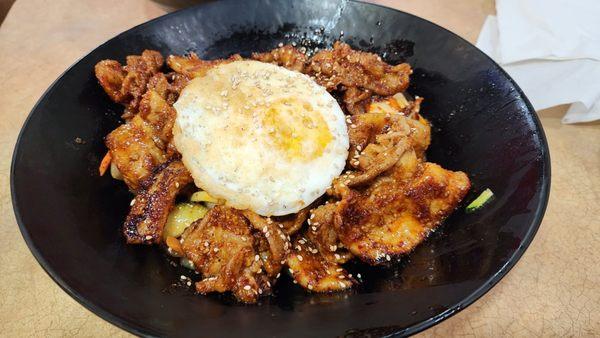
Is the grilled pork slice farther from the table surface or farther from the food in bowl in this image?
the table surface

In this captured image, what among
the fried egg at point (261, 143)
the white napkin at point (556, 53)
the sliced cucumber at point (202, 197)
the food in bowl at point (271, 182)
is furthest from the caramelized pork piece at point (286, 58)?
the white napkin at point (556, 53)

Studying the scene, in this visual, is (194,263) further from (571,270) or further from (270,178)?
(571,270)

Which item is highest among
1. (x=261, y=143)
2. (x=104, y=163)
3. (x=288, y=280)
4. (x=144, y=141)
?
(x=261, y=143)

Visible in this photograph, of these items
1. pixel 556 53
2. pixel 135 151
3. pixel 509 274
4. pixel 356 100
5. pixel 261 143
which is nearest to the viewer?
pixel 261 143

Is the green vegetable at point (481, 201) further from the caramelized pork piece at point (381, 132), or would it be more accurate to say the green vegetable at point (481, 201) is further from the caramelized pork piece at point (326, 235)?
the caramelized pork piece at point (326, 235)

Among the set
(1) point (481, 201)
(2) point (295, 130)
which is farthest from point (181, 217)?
(1) point (481, 201)

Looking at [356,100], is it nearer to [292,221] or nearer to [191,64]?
[292,221]
